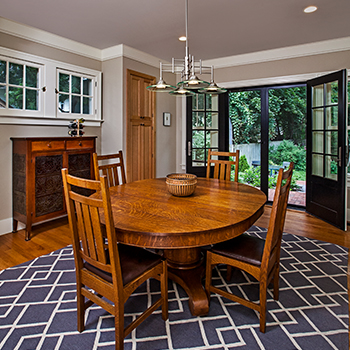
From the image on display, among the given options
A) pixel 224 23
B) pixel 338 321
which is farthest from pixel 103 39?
pixel 338 321

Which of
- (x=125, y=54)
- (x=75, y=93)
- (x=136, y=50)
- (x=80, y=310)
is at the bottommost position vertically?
(x=80, y=310)

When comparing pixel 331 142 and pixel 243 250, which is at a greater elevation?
pixel 331 142

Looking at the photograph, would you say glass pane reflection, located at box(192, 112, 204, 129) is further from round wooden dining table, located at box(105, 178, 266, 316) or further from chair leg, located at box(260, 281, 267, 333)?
chair leg, located at box(260, 281, 267, 333)

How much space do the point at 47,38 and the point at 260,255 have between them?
3.70 metres

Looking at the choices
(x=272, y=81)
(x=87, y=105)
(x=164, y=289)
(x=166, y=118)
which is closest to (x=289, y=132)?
(x=272, y=81)

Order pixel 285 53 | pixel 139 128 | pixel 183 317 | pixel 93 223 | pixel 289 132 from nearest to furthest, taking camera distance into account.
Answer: pixel 93 223, pixel 183 317, pixel 285 53, pixel 139 128, pixel 289 132

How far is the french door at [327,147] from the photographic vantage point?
3.54 metres

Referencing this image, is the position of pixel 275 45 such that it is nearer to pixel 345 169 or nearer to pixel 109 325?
pixel 345 169

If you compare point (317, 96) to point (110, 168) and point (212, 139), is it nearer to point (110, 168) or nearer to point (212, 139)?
point (212, 139)

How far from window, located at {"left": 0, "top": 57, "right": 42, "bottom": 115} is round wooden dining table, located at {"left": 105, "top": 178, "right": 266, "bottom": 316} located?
6.33 ft

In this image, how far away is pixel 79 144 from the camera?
365 cm

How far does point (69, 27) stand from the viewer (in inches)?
133

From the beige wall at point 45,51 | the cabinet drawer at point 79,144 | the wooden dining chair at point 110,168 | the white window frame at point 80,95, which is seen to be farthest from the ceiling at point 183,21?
the wooden dining chair at point 110,168

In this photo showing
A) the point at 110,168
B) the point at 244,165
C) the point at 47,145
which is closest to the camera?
the point at 110,168
